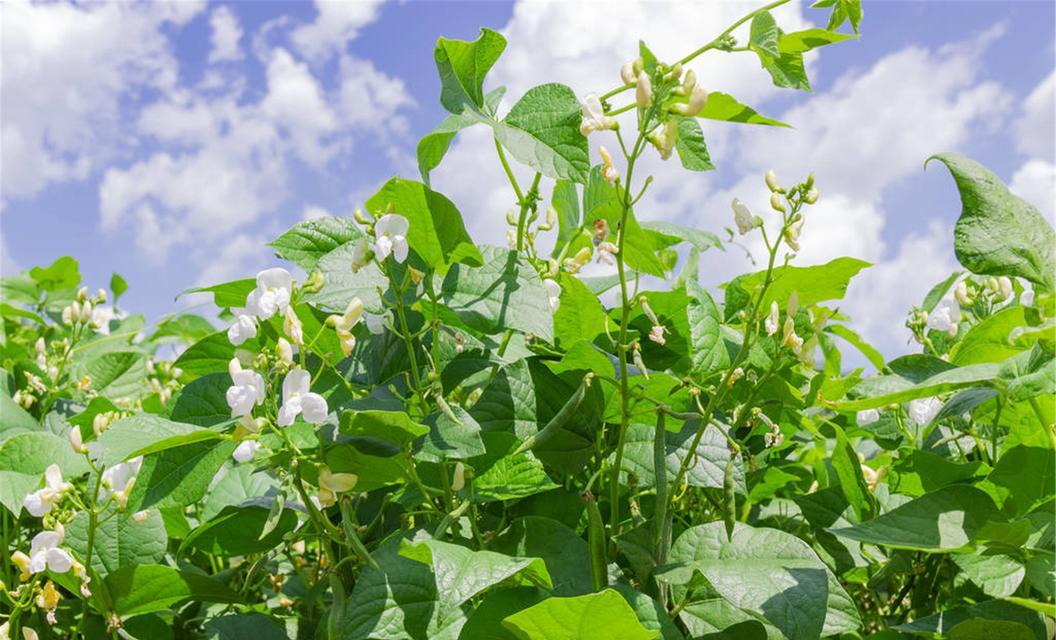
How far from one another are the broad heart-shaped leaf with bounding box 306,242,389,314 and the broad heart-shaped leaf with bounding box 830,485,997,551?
0.53 metres

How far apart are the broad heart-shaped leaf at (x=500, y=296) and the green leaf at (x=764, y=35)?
1.16ft

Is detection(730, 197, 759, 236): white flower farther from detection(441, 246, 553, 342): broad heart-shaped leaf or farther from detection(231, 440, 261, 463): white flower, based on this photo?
detection(231, 440, 261, 463): white flower

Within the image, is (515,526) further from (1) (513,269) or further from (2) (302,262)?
(2) (302,262)

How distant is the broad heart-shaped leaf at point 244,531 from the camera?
46.1 inches

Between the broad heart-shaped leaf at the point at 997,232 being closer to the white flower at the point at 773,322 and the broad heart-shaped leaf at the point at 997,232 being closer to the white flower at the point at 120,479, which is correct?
the white flower at the point at 773,322

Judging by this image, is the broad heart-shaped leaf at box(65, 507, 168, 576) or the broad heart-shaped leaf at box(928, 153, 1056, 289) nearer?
the broad heart-shaped leaf at box(928, 153, 1056, 289)

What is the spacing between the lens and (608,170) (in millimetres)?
969

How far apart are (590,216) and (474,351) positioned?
0.87 ft

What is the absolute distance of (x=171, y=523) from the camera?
1418 millimetres

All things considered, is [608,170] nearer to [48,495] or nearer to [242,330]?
[242,330]

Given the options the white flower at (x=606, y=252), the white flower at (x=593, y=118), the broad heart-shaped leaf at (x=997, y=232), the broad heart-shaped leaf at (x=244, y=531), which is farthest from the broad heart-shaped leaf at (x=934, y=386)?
the broad heart-shaped leaf at (x=244, y=531)

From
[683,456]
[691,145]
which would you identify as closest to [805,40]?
[691,145]

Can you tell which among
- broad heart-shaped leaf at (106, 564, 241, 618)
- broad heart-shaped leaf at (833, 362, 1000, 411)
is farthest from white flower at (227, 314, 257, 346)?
broad heart-shaped leaf at (833, 362, 1000, 411)

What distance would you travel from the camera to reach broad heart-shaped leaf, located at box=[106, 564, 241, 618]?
1.17 m
